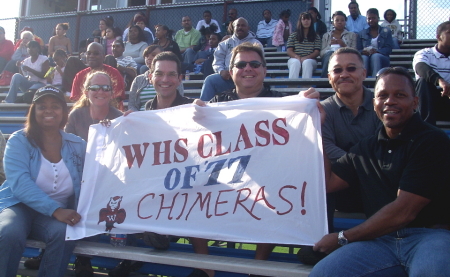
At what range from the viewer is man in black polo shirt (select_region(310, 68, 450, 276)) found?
226 centimetres

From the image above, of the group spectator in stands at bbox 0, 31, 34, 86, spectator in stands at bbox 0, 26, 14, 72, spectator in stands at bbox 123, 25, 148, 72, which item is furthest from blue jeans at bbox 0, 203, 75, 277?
spectator in stands at bbox 0, 26, 14, 72

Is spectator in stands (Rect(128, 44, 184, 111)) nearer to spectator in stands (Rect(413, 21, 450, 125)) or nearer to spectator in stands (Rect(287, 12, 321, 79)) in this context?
spectator in stands (Rect(413, 21, 450, 125))

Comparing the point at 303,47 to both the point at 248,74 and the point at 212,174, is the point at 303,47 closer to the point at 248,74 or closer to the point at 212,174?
the point at 248,74

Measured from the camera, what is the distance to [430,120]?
4715mm

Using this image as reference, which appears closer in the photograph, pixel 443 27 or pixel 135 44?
pixel 443 27

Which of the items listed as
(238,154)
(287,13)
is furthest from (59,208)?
(287,13)

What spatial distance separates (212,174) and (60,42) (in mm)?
10395

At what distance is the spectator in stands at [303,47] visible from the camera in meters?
7.64

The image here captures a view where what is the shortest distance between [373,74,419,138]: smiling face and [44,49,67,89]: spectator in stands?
729 centimetres

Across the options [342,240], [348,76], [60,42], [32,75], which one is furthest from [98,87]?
[60,42]

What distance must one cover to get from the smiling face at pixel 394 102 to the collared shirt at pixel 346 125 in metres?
0.52

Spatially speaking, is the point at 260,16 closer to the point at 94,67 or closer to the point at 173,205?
the point at 94,67

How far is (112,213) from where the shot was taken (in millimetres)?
3193

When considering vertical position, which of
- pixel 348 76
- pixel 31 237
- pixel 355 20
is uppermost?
pixel 355 20
